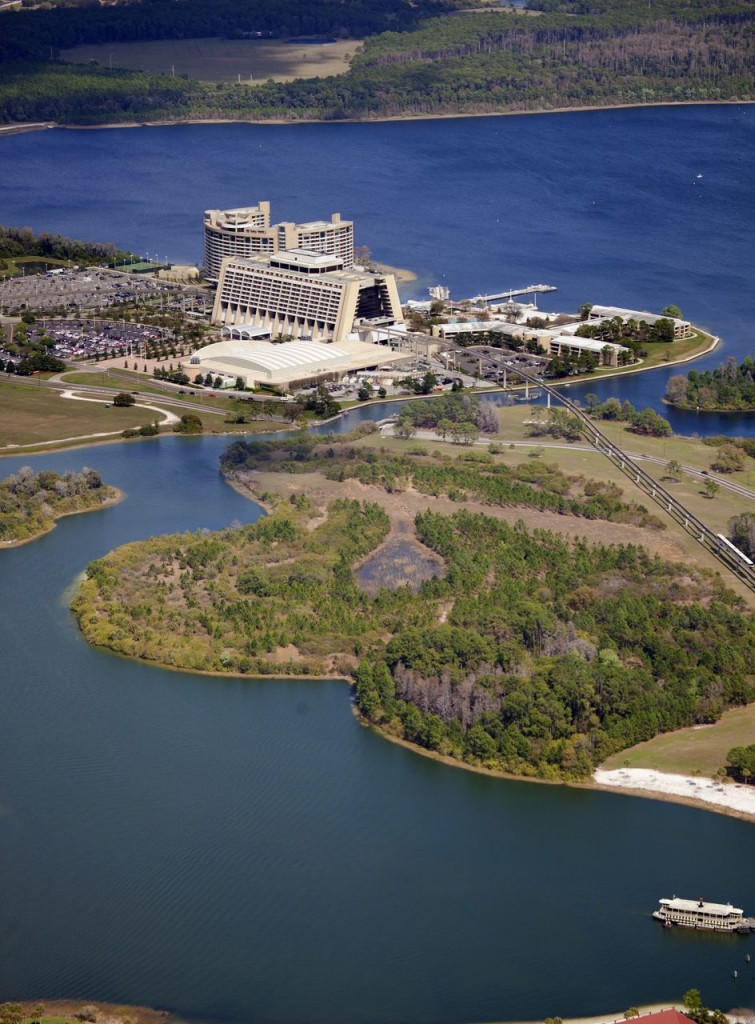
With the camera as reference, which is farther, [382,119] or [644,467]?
[382,119]

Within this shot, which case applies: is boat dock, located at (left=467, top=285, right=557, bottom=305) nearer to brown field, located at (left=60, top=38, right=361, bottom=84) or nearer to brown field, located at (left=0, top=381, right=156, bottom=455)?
brown field, located at (left=0, top=381, right=156, bottom=455)

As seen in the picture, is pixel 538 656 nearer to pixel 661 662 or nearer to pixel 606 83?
pixel 661 662

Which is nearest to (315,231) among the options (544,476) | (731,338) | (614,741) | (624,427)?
(731,338)

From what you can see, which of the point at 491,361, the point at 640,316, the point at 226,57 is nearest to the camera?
the point at 491,361

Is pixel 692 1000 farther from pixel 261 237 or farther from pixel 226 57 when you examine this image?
pixel 226 57

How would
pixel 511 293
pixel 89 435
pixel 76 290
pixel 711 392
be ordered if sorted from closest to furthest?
pixel 89 435 < pixel 711 392 < pixel 511 293 < pixel 76 290

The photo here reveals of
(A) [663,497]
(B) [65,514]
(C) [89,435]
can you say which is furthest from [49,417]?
(A) [663,497]

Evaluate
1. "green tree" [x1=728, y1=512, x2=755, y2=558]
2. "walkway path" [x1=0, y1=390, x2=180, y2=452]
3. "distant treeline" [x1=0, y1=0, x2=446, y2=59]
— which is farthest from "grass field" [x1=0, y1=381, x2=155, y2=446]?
"distant treeline" [x1=0, y1=0, x2=446, y2=59]

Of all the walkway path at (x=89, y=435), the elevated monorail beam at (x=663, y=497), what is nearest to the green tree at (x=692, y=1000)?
the elevated monorail beam at (x=663, y=497)
